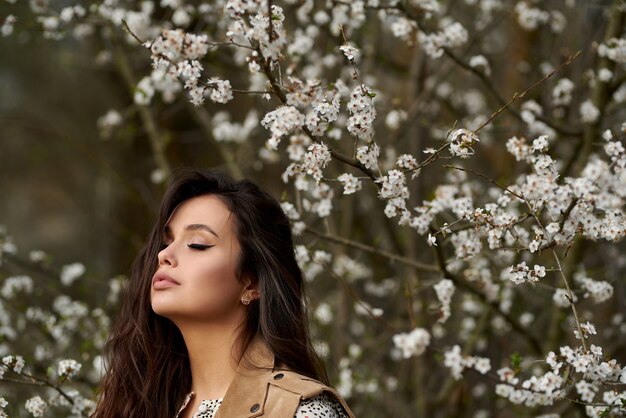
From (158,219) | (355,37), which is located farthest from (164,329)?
(355,37)

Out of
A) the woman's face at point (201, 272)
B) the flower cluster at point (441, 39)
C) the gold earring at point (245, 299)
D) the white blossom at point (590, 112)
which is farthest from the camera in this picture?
the white blossom at point (590, 112)

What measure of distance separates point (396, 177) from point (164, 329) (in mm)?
1074

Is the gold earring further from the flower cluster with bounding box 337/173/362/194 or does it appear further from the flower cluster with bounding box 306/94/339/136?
the flower cluster with bounding box 306/94/339/136

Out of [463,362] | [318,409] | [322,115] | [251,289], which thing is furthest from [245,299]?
[463,362]

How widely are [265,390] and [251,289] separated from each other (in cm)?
40

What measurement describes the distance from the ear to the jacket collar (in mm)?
141

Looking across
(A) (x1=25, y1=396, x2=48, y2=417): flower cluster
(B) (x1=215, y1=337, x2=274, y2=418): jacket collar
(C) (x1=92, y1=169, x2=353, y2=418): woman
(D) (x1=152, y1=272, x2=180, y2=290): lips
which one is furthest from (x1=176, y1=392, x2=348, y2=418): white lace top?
(A) (x1=25, y1=396, x2=48, y2=417): flower cluster

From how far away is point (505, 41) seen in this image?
240 inches

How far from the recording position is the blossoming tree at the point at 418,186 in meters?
2.35

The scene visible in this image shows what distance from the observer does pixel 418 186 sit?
4660mm

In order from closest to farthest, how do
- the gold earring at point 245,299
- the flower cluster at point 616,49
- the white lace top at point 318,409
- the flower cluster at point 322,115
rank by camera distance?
the flower cluster at point 322,115
the white lace top at point 318,409
the gold earring at point 245,299
the flower cluster at point 616,49

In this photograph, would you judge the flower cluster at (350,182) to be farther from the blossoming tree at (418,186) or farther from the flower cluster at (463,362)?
the flower cluster at (463,362)

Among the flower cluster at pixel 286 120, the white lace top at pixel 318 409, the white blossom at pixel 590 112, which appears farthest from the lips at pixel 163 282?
the white blossom at pixel 590 112

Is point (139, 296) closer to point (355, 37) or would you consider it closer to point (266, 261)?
point (266, 261)
